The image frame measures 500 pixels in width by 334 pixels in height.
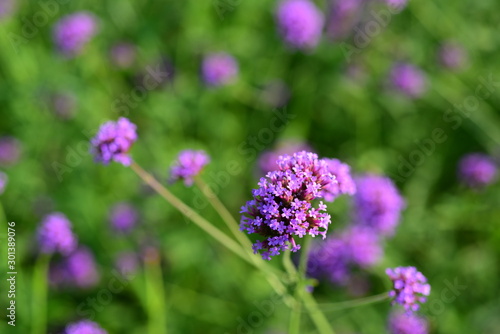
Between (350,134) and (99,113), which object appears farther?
(350,134)

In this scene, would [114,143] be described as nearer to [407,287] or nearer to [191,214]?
[191,214]

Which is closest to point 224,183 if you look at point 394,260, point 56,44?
point 394,260

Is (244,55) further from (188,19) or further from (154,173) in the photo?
(154,173)

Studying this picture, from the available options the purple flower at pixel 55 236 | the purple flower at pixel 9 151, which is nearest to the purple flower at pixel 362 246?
the purple flower at pixel 55 236

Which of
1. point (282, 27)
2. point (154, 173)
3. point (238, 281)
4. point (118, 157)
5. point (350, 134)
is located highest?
point (282, 27)

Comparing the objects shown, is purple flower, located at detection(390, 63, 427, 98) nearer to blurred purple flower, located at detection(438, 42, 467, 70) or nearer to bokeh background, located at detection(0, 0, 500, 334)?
bokeh background, located at detection(0, 0, 500, 334)

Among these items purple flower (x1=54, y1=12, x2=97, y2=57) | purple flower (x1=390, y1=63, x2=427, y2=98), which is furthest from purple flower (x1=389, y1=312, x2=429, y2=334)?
purple flower (x1=54, y1=12, x2=97, y2=57)
